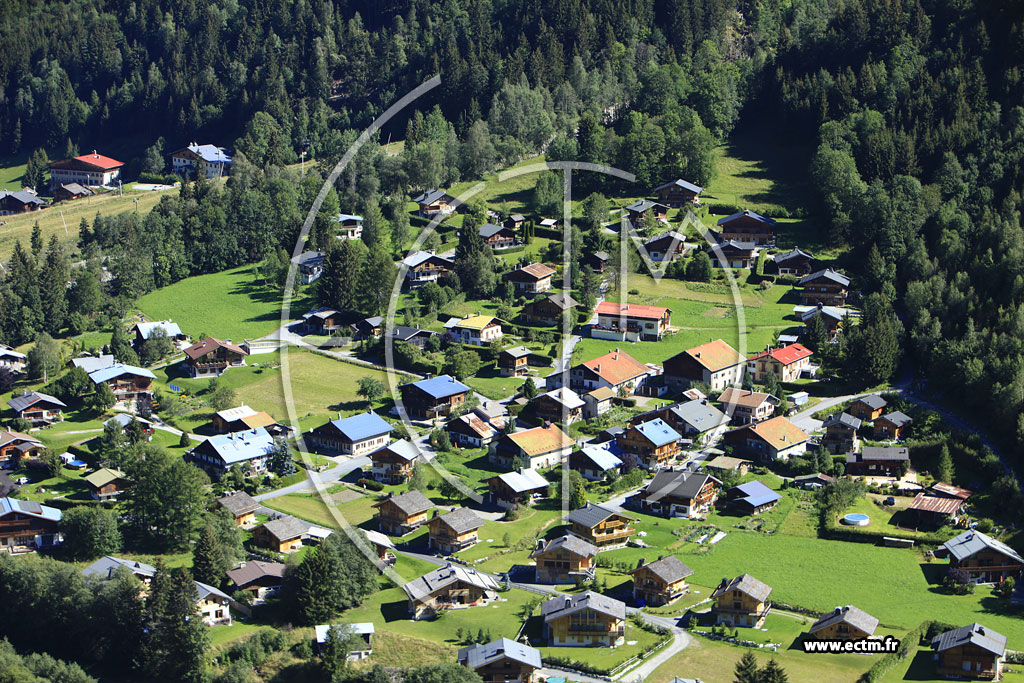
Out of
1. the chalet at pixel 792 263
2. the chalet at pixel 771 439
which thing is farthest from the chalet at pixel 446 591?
the chalet at pixel 792 263

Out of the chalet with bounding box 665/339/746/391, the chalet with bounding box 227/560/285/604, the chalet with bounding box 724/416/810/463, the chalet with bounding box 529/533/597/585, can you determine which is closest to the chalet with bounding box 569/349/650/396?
the chalet with bounding box 665/339/746/391

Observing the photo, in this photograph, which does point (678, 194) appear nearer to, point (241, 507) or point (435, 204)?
point (435, 204)

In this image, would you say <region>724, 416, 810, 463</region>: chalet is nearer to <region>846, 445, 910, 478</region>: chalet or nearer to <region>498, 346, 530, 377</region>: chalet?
<region>846, 445, 910, 478</region>: chalet

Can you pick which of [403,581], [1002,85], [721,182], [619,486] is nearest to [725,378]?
[619,486]

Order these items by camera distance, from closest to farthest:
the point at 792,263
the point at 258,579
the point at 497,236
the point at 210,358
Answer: the point at 258,579
the point at 210,358
the point at 792,263
the point at 497,236

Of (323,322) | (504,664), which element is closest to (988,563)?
(504,664)

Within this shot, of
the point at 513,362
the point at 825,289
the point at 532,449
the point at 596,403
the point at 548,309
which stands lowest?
the point at 532,449

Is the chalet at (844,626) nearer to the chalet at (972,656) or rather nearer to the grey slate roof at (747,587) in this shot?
the grey slate roof at (747,587)
